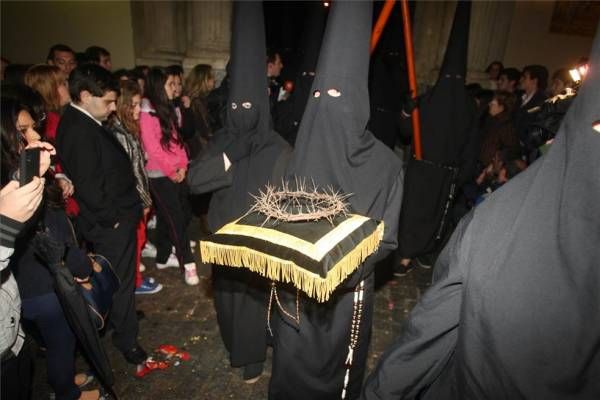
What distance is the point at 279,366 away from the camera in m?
2.78

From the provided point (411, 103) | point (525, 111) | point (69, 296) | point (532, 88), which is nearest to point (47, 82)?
point (69, 296)

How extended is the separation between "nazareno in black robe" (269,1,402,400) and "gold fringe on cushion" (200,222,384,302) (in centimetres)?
66

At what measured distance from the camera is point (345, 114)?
2566 mm

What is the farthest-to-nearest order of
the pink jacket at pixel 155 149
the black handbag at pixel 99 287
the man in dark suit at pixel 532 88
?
the man in dark suit at pixel 532 88, the pink jacket at pixel 155 149, the black handbag at pixel 99 287

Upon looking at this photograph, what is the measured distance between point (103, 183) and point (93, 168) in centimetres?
15

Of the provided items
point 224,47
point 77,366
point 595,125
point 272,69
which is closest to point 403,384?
point 595,125

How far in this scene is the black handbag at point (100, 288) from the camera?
9.10ft

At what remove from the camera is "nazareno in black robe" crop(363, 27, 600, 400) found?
131 centimetres

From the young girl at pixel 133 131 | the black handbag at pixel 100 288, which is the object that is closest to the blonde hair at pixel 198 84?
the young girl at pixel 133 131

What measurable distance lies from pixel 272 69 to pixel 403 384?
6.38 m

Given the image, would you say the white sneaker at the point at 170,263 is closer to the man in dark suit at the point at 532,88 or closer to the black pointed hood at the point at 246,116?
the black pointed hood at the point at 246,116

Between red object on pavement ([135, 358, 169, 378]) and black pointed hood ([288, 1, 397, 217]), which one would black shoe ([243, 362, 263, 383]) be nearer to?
red object on pavement ([135, 358, 169, 378])

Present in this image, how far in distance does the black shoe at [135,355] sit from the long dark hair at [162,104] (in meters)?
2.17

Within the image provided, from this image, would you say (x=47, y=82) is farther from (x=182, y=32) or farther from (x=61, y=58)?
(x=182, y=32)
